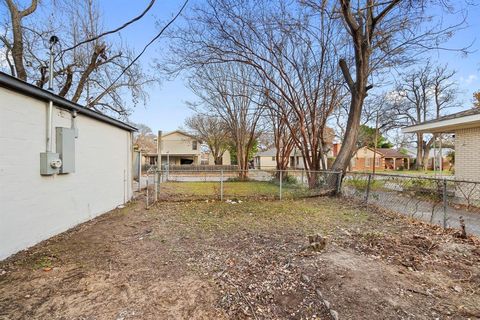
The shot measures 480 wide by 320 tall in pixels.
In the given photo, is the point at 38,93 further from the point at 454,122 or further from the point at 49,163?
the point at 454,122

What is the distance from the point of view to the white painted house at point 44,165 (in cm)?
365

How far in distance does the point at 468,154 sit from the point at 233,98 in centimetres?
1308

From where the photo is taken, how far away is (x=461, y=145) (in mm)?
8383

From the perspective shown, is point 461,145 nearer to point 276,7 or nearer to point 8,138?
point 276,7

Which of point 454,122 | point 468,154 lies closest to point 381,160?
point 468,154

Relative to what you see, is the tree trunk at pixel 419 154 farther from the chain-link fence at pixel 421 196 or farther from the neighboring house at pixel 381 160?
the chain-link fence at pixel 421 196

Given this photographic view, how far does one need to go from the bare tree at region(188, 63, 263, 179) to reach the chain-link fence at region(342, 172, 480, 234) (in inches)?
304

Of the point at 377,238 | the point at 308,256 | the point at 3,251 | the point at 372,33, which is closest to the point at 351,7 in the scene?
the point at 372,33

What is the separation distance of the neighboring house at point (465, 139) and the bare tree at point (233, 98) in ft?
26.9

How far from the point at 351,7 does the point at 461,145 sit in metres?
5.66

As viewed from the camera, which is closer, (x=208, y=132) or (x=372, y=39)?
(x=372, y=39)

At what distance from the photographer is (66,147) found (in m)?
4.93

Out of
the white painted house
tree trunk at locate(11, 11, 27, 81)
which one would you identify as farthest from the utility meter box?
tree trunk at locate(11, 11, 27, 81)

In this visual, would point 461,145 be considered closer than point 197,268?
No
